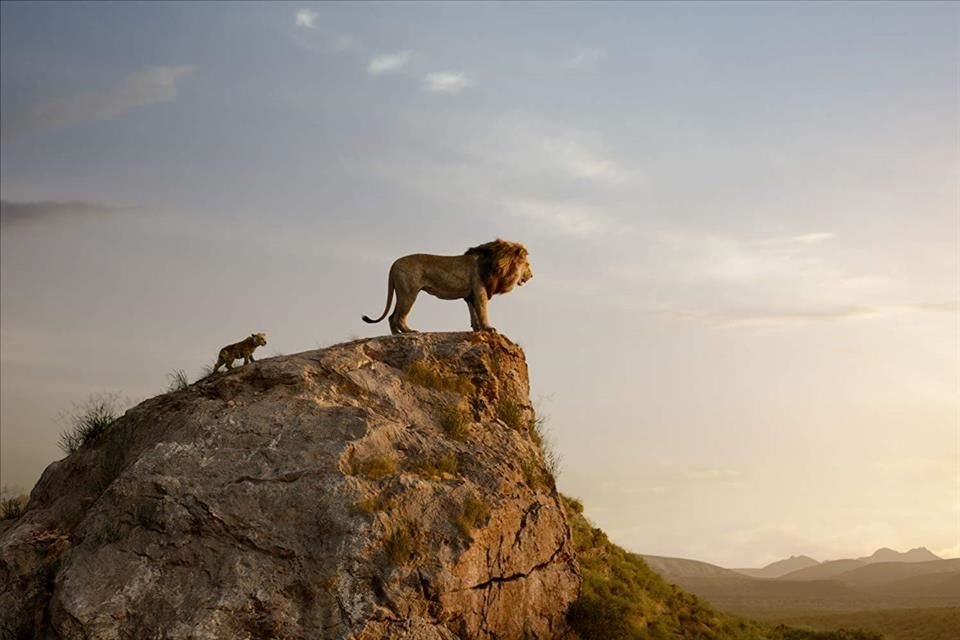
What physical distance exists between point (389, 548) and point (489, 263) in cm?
723

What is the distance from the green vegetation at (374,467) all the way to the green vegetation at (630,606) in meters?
4.76

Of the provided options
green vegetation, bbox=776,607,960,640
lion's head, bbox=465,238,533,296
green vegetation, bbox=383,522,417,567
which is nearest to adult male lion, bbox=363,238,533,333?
lion's head, bbox=465,238,533,296

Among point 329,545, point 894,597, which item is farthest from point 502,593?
point 894,597

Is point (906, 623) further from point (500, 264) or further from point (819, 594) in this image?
point (819, 594)

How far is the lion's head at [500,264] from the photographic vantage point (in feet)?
62.7

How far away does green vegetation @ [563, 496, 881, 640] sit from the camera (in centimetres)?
1720

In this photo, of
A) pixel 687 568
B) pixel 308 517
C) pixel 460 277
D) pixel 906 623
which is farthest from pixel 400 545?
pixel 687 568

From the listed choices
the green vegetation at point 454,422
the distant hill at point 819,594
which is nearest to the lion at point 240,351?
the green vegetation at point 454,422

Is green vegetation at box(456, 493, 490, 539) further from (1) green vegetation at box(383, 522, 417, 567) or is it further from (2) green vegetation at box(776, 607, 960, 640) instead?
(2) green vegetation at box(776, 607, 960, 640)

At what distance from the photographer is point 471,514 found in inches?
584

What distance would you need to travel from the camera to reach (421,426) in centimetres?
1648

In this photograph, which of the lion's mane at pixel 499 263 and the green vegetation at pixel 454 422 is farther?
the lion's mane at pixel 499 263

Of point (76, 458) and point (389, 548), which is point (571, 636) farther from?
point (76, 458)

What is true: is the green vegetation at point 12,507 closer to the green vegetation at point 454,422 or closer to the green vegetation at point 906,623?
the green vegetation at point 454,422
